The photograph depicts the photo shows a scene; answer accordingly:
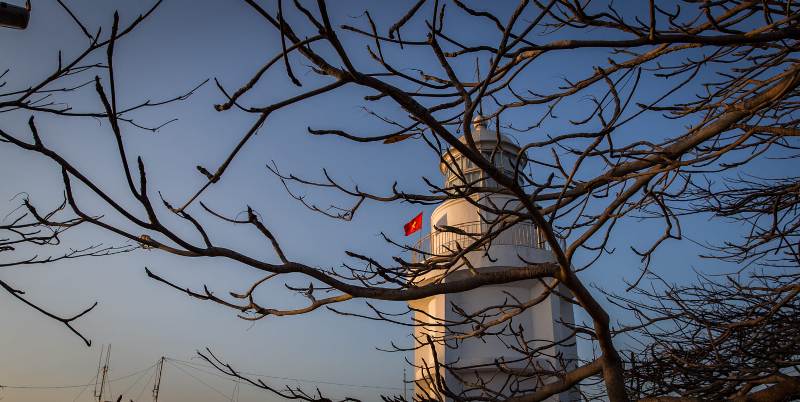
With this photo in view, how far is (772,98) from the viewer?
2.34 metres

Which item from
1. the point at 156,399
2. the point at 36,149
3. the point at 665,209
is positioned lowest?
the point at 36,149

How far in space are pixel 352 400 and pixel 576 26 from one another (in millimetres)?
1952

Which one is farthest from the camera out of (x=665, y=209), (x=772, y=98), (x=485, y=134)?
(x=485, y=134)

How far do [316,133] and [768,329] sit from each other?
368 cm

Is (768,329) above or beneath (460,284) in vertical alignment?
above

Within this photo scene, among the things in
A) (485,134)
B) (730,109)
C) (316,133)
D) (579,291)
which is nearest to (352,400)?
(579,291)

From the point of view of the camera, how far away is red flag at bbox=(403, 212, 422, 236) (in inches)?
518

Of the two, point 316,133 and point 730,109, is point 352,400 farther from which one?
point 730,109

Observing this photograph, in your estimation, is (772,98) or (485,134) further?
(485,134)

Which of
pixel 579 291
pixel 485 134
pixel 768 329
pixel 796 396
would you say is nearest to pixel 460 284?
pixel 579 291

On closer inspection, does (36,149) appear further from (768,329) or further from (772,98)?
(768,329)

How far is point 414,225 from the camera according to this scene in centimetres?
1323

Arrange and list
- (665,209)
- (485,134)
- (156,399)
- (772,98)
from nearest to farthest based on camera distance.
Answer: (772,98), (665,209), (485,134), (156,399)

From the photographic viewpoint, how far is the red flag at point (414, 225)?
1315 cm
